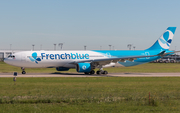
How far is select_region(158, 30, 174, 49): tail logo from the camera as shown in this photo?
157 feet

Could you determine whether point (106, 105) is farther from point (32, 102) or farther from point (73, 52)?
point (73, 52)

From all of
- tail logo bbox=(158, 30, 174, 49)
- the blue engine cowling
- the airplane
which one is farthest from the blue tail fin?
the blue engine cowling

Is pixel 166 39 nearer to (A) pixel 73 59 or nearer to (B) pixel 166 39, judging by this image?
(B) pixel 166 39

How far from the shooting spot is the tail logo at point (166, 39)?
48.0 meters

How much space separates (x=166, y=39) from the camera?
48.0 metres

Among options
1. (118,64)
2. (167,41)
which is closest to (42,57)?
(118,64)

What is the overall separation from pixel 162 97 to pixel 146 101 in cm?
216

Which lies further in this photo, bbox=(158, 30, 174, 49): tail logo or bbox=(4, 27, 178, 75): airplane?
bbox=(158, 30, 174, 49): tail logo

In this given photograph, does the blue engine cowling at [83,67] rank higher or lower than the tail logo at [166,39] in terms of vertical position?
lower

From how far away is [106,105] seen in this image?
14297mm

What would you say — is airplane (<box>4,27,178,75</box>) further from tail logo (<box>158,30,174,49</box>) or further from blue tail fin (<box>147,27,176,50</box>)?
tail logo (<box>158,30,174,49</box>)

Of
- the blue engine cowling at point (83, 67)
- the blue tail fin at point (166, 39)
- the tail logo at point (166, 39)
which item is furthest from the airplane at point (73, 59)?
the tail logo at point (166, 39)

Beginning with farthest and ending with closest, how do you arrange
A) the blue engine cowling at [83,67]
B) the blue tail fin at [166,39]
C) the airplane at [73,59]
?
1. the blue tail fin at [166,39]
2. the airplane at [73,59]
3. the blue engine cowling at [83,67]

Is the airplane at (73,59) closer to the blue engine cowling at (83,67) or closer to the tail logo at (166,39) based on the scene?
the blue engine cowling at (83,67)
